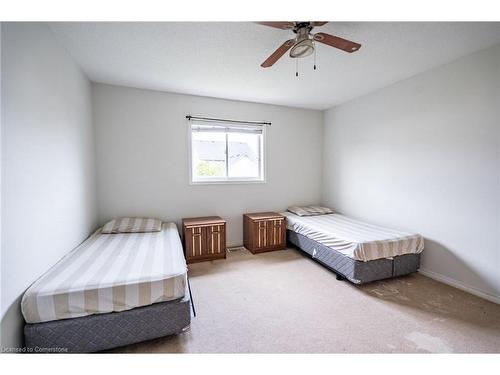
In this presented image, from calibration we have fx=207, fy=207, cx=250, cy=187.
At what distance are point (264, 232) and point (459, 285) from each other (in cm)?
234

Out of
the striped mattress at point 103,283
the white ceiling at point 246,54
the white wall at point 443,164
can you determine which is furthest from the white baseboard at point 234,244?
the white ceiling at point 246,54

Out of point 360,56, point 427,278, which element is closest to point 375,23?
point 360,56

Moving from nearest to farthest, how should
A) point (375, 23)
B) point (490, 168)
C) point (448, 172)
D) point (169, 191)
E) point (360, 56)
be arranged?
point (375, 23)
point (490, 168)
point (360, 56)
point (448, 172)
point (169, 191)

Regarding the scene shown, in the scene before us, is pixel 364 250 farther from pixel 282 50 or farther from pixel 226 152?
pixel 226 152

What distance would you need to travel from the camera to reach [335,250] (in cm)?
254

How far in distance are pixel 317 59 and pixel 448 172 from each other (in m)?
1.92

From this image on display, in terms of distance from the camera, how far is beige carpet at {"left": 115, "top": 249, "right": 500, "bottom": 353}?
58.9 inches

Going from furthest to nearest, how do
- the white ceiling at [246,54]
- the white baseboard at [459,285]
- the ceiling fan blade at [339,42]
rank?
the white baseboard at [459,285], the white ceiling at [246,54], the ceiling fan blade at [339,42]

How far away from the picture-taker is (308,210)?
373 cm

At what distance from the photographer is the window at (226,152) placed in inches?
133

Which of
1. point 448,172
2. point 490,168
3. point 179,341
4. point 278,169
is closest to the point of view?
point 179,341

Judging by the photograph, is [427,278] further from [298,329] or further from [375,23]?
[375,23]

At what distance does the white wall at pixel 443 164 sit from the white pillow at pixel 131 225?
10.6 feet

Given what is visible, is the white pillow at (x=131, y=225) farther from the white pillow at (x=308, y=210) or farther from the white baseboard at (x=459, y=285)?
the white baseboard at (x=459, y=285)
